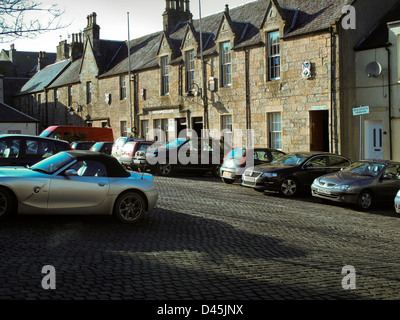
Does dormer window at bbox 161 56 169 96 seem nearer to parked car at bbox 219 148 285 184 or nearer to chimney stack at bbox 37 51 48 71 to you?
parked car at bbox 219 148 285 184

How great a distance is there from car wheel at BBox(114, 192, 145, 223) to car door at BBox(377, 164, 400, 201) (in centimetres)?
768

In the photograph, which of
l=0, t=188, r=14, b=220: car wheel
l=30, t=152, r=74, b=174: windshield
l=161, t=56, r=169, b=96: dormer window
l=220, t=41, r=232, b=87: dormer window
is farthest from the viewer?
l=161, t=56, r=169, b=96: dormer window

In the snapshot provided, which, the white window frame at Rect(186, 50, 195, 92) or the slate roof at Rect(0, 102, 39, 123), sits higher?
the white window frame at Rect(186, 50, 195, 92)

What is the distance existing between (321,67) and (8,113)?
35.7m

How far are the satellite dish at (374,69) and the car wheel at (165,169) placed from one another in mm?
10196

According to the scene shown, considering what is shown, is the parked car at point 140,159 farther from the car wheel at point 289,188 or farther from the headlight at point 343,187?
the headlight at point 343,187

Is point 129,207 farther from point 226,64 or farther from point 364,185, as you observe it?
point 226,64

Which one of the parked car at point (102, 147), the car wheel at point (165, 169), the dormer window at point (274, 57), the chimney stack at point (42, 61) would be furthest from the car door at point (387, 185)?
the chimney stack at point (42, 61)

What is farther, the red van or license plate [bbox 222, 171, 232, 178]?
the red van

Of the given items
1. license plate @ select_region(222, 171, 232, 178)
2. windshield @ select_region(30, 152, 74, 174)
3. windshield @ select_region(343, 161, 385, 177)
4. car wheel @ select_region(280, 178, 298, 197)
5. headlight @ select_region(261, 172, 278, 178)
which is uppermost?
windshield @ select_region(30, 152, 74, 174)

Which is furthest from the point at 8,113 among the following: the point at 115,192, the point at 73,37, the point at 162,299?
the point at 162,299

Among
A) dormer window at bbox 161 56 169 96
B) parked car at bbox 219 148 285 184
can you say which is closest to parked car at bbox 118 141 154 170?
parked car at bbox 219 148 285 184

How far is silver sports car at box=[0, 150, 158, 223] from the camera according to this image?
984 centimetres
